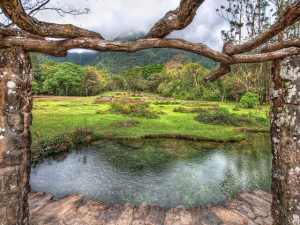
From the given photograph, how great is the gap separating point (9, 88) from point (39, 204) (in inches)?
146

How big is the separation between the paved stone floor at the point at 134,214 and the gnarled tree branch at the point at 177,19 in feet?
13.1

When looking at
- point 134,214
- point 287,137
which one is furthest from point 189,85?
point 287,137

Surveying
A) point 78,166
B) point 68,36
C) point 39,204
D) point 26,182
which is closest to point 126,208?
point 39,204

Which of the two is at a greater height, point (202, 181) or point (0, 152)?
point (0, 152)

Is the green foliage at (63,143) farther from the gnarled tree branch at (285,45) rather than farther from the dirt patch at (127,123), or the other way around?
the gnarled tree branch at (285,45)

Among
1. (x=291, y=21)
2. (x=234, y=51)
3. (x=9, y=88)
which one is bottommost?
(x=9, y=88)

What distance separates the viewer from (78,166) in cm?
1143

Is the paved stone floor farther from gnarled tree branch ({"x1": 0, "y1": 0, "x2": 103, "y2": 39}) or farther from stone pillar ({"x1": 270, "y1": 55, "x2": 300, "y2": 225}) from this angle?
gnarled tree branch ({"x1": 0, "y1": 0, "x2": 103, "y2": 39})

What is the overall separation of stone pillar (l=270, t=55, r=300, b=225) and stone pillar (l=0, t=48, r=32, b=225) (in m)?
4.00

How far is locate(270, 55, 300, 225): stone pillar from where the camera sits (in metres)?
3.45

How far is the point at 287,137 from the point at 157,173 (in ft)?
25.6

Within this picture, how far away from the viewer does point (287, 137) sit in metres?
3.55

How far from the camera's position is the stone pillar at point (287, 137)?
3451 mm

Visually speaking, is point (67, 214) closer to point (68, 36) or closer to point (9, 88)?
point (9, 88)
